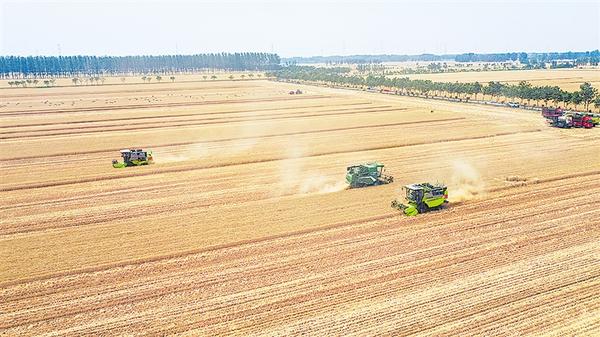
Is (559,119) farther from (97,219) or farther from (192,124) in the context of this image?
(97,219)

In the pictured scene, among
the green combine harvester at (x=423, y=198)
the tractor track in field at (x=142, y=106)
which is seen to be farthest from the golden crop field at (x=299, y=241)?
the tractor track in field at (x=142, y=106)

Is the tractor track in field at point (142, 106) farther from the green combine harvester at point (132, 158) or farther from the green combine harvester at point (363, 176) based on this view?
the green combine harvester at point (363, 176)

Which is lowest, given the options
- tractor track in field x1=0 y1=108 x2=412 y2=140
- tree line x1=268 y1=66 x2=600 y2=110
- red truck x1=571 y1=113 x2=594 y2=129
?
tractor track in field x1=0 y1=108 x2=412 y2=140

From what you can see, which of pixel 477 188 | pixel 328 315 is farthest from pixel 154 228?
pixel 477 188

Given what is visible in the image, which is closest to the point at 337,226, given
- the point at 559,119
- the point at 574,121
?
the point at 559,119

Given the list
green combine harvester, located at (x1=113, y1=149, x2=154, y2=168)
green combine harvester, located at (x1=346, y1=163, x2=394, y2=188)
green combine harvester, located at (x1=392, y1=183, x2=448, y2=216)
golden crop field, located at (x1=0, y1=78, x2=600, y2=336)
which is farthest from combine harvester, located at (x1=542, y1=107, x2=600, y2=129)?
green combine harvester, located at (x1=113, y1=149, x2=154, y2=168)

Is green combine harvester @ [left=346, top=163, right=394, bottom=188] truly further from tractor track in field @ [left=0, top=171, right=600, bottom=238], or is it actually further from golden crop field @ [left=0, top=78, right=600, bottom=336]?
tractor track in field @ [left=0, top=171, right=600, bottom=238]
